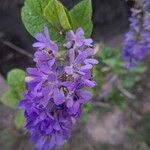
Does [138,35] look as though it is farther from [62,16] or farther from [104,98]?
[104,98]

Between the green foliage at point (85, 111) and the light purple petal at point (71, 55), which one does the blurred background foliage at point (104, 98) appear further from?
the light purple petal at point (71, 55)

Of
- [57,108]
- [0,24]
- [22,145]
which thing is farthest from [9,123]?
[57,108]

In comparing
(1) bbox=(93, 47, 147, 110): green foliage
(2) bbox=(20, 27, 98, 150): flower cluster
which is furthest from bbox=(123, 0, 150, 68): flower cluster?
(2) bbox=(20, 27, 98, 150): flower cluster

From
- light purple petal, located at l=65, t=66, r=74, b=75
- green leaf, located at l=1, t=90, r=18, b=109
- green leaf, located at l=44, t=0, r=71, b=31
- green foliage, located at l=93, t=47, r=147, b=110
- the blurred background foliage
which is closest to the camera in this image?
light purple petal, located at l=65, t=66, r=74, b=75

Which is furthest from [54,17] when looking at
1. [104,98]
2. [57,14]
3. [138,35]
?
[104,98]

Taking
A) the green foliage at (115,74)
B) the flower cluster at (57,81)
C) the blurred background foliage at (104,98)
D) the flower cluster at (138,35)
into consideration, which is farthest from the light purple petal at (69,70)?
the blurred background foliage at (104,98)

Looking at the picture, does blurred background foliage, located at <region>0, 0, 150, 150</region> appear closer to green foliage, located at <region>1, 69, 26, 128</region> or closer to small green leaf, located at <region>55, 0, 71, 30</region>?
green foliage, located at <region>1, 69, 26, 128</region>

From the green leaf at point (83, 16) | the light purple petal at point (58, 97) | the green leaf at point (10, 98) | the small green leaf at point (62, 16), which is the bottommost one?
the green leaf at point (10, 98)
